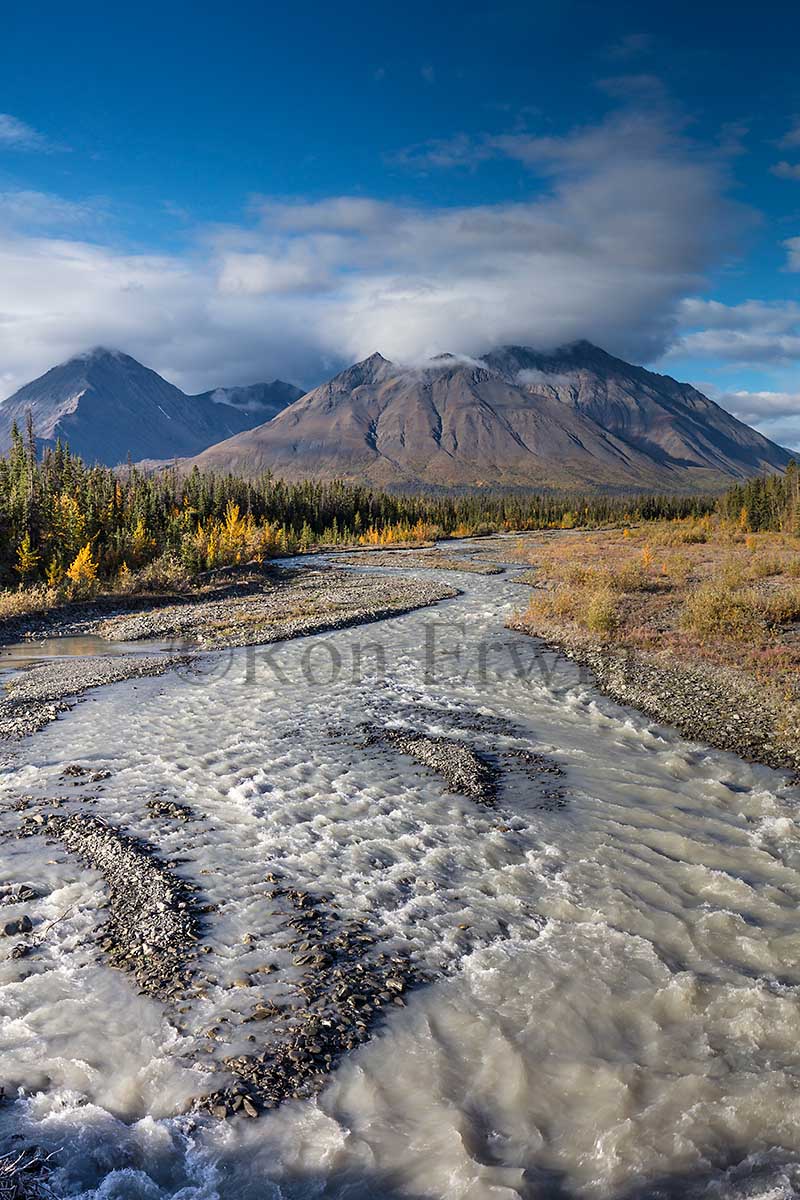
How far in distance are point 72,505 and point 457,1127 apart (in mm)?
40800

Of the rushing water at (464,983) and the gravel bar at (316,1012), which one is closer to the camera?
the rushing water at (464,983)

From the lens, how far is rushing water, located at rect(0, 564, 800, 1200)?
15.6ft

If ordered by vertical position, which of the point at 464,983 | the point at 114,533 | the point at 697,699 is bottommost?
the point at 464,983

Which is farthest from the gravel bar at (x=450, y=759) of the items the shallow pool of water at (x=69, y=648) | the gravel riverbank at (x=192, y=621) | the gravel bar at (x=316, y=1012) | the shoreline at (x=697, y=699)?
the shallow pool of water at (x=69, y=648)

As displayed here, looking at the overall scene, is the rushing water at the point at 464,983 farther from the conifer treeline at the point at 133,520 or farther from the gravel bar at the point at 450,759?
the conifer treeline at the point at 133,520

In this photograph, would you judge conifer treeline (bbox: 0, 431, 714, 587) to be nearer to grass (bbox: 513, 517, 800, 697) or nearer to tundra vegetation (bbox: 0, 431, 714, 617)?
tundra vegetation (bbox: 0, 431, 714, 617)

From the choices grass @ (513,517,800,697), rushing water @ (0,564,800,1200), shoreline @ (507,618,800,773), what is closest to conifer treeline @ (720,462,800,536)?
grass @ (513,517,800,697)

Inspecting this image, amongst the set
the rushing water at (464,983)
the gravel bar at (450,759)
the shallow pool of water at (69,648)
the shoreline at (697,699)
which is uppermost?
the shoreline at (697,699)

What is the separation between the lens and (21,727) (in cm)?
1438

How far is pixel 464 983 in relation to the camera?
6590 millimetres

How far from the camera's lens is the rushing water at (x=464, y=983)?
476 centimetres

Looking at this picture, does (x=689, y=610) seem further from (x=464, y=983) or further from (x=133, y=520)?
(x=133, y=520)

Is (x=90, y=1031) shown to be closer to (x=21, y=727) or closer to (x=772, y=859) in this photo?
(x=772, y=859)

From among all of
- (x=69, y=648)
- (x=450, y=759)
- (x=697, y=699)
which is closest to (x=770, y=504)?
(x=697, y=699)
